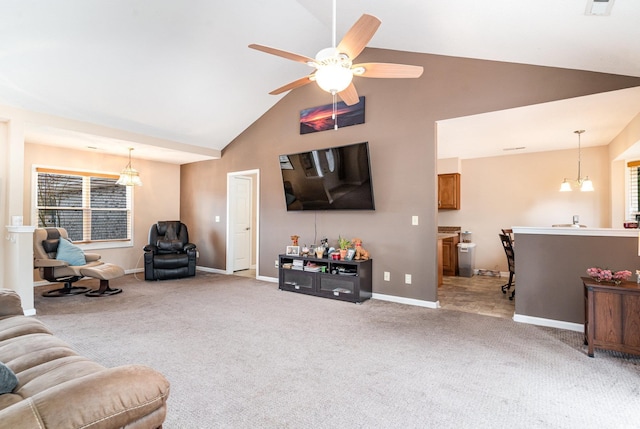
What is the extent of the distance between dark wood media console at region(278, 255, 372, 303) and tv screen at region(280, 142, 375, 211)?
855 mm

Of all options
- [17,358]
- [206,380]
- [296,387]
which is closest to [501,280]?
[296,387]

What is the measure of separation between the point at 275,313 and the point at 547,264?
310cm

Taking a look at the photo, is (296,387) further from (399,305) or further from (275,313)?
(399,305)

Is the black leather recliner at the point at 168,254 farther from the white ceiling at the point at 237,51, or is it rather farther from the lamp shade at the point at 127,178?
the white ceiling at the point at 237,51

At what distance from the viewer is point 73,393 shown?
1078 millimetres

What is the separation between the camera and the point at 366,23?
6.27 ft

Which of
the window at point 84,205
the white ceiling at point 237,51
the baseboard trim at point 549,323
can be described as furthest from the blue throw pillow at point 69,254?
the baseboard trim at point 549,323

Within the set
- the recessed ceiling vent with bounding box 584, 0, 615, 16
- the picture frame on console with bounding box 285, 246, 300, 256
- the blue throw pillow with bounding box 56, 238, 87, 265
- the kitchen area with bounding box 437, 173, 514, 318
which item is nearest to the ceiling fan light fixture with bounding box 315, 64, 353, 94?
the recessed ceiling vent with bounding box 584, 0, 615, 16

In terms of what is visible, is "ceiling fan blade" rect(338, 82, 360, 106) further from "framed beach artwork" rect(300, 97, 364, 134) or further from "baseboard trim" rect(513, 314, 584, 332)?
"baseboard trim" rect(513, 314, 584, 332)

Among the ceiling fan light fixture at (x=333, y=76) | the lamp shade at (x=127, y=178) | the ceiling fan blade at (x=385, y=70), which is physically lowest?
the lamp shade at (x=127, y=178)

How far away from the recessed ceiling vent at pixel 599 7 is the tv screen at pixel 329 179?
2500 mm

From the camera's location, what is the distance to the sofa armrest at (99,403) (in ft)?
3.22

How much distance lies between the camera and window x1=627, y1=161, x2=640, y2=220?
480 cm

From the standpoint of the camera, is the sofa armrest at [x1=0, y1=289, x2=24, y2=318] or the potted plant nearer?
the sofa armrest at [x1=0, y1=289, x2=24, y2=318]
